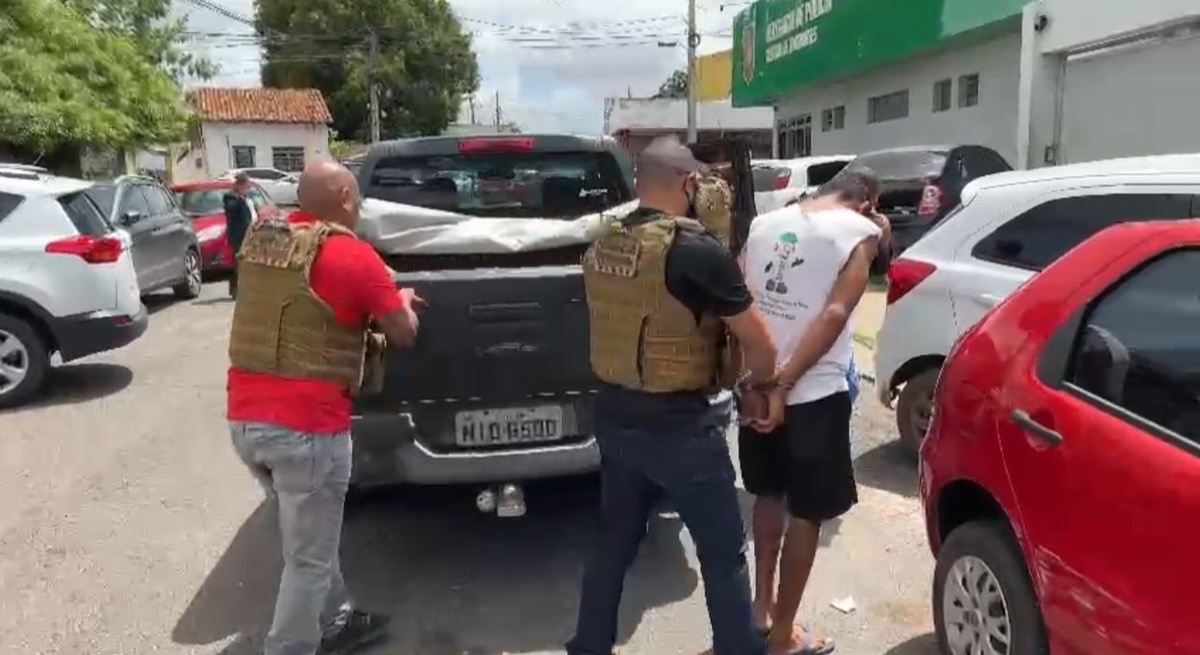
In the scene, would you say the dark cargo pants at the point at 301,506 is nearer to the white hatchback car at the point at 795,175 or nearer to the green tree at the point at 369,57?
the white hatchback car at the point at 795,175

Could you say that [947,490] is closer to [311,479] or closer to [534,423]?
[534,423]

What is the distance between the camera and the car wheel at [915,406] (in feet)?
18.3

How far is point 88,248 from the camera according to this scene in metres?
7.77

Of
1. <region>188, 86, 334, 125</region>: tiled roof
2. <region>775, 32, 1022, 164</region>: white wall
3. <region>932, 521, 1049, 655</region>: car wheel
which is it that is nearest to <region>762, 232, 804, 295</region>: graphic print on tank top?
<region>932, 521, 1049, 655</region>: car wheel

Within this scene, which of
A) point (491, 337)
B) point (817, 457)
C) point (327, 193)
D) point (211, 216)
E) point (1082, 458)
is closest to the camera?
point (1082, 458)

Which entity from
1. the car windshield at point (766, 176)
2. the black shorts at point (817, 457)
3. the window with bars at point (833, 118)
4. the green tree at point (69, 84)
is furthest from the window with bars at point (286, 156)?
the black shorts at point (817, 457)

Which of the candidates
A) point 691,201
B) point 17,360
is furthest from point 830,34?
point 691,201

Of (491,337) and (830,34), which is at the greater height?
(830,34)

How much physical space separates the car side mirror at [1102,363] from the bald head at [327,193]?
2.16 metres

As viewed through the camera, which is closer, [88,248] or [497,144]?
[497,144]

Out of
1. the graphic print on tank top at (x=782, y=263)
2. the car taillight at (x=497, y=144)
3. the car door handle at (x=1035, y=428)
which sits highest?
the car taillight at (x=497, y=144)

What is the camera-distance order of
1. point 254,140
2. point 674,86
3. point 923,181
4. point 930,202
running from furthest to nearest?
point 674,86 → point 254,140 → point 923,181 → point 930,202

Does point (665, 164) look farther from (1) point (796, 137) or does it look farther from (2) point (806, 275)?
(1) point (796, 137)

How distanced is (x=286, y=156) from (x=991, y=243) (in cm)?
4367
